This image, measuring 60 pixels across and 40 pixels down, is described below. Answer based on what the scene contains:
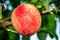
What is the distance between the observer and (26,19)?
39.4 inches

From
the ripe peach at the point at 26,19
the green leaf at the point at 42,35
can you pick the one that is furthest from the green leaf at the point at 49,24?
the ripe peach at the point at 26,19

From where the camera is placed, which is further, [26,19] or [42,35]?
[42,35]

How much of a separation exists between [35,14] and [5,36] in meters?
0.30

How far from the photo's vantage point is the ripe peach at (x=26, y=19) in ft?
3.29

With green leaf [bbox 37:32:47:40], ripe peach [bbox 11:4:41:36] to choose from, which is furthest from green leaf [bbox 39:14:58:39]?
ripe peach [bbox 11:4:41:36]

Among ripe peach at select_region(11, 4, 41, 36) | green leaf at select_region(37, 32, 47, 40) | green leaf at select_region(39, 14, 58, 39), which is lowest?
green leaf at select_region(37, 32, 47, 40)

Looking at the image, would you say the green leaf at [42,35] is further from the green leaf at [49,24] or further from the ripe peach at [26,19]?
the ripe peach at [26,19]

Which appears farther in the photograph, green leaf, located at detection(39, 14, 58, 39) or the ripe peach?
green leaf, located at detection(39, 14, 58, 39)

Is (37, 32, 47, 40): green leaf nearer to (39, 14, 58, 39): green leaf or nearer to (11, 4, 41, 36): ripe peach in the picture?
(39, 14, 58, 39): green leaf

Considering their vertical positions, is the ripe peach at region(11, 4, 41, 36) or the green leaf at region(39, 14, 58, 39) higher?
the ripe peach at region(11, 4, 41, 36)

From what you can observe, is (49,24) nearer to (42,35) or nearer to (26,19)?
(42,35)

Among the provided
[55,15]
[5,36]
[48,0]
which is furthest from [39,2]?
[5,36]

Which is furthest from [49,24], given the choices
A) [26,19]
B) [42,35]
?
[26,19]

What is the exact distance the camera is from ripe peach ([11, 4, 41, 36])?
3.29 feet
